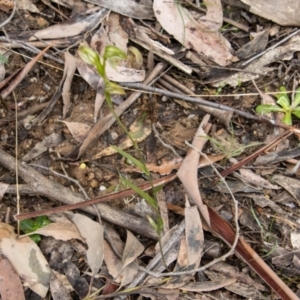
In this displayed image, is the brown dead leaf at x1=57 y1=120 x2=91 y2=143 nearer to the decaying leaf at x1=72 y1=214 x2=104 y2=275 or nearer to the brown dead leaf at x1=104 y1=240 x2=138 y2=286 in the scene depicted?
the decaying leaf at x1=72 y1=214 x2=104 y2=275

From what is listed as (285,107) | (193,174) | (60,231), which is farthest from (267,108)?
(60,231)

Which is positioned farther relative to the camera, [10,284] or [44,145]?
[44,145]

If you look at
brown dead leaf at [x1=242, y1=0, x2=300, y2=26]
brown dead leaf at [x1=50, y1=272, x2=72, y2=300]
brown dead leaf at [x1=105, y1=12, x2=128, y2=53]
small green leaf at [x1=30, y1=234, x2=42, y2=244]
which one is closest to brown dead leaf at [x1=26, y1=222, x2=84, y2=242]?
small green leaf at [x1=30, y1=234, x2=42, y2=244]

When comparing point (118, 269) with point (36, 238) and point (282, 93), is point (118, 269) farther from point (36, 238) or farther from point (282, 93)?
point (282, 93)

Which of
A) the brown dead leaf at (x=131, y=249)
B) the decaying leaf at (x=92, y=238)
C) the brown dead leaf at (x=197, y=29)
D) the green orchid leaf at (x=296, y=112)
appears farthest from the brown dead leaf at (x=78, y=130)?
the green orchid leaf at (x=296, y=112)

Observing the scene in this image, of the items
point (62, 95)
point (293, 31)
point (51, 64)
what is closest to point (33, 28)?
point (51, 64)
